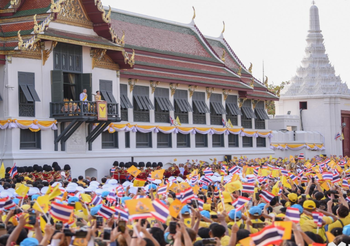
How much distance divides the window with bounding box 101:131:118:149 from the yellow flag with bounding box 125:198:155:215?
23886mm

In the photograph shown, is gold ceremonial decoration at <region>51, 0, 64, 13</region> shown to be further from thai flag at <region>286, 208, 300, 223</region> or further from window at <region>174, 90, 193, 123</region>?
thai flag at <region>286, 208, 300, 223</region>

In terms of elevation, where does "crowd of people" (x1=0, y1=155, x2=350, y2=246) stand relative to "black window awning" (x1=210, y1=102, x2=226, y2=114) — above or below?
below

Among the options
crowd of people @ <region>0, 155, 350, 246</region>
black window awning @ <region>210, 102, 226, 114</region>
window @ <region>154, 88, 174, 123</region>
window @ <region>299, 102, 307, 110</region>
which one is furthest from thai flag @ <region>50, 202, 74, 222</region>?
window @ <region>299, 102, 307, 110</region>

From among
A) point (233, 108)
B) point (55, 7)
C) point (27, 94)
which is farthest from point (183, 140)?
point (55, 7)

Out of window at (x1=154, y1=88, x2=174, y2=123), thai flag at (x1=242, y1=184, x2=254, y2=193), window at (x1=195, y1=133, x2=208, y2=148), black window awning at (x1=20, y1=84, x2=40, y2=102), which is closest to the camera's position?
thai flag at (x1=242, y1=184, x2=254, y2=193)

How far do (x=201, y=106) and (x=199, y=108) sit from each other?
1.60 feet

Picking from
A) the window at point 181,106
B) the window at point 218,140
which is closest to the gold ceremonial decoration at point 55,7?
the window at point 181,106

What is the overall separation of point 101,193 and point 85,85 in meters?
16.9

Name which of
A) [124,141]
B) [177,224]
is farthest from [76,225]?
[124,141]

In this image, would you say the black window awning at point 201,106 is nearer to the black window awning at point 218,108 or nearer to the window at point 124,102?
the black window awning at point 218,108

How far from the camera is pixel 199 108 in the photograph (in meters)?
39.6

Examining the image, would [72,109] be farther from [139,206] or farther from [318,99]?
[318,99]

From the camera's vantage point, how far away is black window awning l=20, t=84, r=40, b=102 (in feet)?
90.8

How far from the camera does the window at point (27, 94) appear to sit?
27.9 metres
